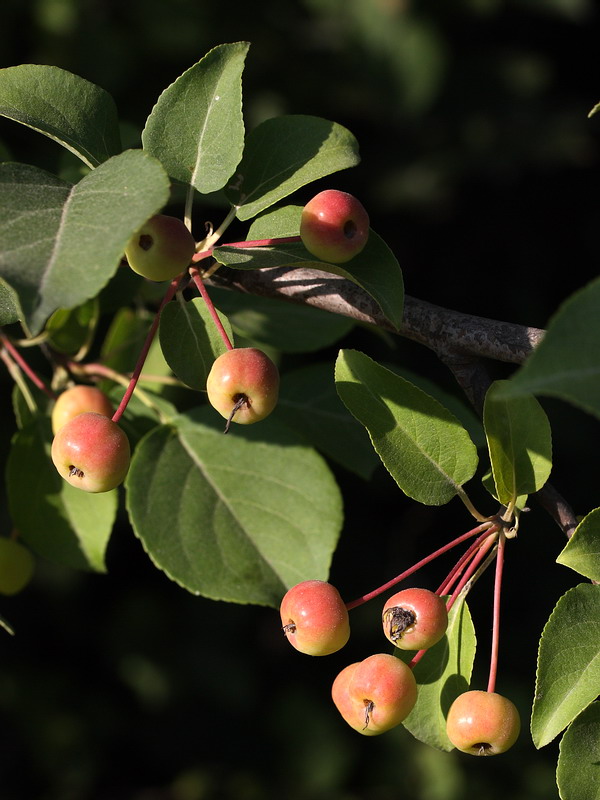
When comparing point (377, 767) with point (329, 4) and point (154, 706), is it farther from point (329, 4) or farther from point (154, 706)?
point (329, 4)

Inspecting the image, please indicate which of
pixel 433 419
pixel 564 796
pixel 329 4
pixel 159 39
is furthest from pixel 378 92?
pixel 564 796

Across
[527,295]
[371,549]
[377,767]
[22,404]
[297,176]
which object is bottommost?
[377,767]

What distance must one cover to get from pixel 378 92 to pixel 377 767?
2.49 meters

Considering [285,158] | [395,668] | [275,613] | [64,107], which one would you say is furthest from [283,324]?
[275,613]

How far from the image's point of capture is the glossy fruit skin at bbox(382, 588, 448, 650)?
75 cm

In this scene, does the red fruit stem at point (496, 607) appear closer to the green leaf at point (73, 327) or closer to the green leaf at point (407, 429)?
the green leaf at point (407, 429)

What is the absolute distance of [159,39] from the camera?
2.84m

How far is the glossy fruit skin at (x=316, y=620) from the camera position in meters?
0.75

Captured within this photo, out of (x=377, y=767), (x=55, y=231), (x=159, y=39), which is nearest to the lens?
(x=55, y=231)

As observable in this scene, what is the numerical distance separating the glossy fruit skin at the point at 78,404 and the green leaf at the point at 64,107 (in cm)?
31

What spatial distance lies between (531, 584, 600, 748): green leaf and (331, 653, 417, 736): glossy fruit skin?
0.36ft

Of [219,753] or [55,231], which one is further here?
[219,753]

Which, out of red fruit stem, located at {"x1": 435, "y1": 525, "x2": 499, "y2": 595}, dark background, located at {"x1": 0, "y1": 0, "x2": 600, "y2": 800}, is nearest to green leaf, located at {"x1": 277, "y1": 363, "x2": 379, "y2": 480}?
red fruit stem, located at {"x1": 435, "y1": 525, "x2": 499, "y2": 595}

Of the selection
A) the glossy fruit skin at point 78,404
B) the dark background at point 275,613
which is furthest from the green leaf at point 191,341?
the dark background at point 275,613
